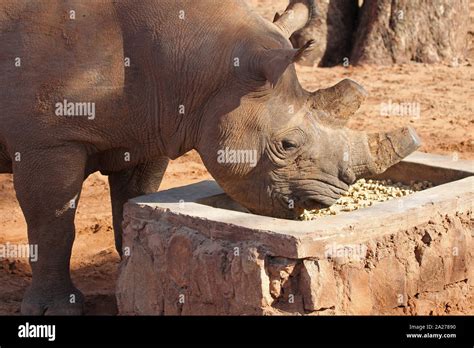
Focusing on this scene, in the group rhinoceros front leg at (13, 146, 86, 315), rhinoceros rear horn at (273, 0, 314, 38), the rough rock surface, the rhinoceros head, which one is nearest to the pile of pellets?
the rhinoceros head

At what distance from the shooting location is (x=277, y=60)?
225 inches

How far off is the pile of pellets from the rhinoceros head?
0.32 m

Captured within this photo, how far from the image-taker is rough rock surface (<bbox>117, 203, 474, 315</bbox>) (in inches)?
206

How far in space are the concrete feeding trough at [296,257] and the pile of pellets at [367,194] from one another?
1.38ft

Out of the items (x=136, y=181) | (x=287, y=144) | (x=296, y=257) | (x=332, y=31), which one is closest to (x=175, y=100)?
(x=287, y=144)

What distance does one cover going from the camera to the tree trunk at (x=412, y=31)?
43.6ft

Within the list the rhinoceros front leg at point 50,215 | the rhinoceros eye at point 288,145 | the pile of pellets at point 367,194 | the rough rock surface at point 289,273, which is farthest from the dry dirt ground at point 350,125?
the rhinoceros eye at point 288,145

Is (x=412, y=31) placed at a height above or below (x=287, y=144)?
above

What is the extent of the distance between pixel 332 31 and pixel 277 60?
8.23 meters

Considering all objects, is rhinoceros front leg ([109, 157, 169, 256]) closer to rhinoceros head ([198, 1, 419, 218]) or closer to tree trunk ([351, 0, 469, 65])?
rhinoceros head ([198, 1, 419, 218])

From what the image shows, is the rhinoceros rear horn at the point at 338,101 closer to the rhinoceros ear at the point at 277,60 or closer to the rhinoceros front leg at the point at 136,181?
the rhinoceros ear at the point at 277,60

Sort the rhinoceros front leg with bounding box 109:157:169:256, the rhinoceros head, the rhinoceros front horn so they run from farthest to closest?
the rhinoceros front leg with bounding box 109:157:169:256 < the rhinoceros front horn < the rhinoceros head

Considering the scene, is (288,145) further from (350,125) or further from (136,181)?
(350,125)
